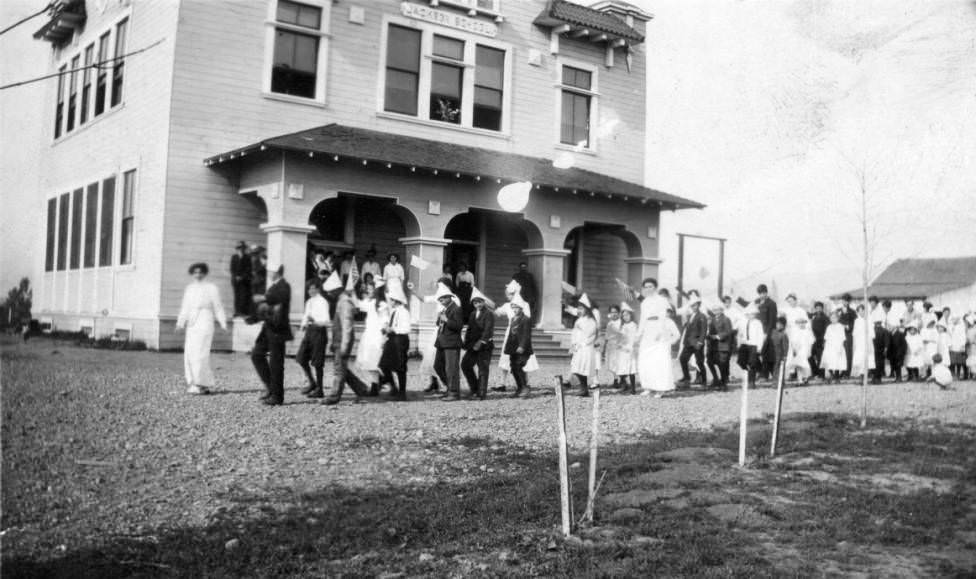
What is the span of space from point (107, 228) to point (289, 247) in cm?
185

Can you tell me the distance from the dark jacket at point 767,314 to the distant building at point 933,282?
478 cm

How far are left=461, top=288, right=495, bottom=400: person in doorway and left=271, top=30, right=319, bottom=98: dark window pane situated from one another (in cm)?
373

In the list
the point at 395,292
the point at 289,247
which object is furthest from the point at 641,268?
the point at 289,247

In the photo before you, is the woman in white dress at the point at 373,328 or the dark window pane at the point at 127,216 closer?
the dark window pane at the point at 127,216

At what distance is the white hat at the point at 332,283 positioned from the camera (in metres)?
8.80

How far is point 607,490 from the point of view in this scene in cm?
646

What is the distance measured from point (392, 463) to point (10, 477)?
3187mm

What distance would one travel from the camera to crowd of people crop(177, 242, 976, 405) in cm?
935

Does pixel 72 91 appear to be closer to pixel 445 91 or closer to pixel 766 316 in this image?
pixel 445 91

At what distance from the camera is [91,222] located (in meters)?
6.82

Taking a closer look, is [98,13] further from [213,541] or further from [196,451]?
[213,541]

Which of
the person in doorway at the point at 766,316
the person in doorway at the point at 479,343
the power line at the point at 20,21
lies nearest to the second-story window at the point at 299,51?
the person in doorway at the point at 479,343

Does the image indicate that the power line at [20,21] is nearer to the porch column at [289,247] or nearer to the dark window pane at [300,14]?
the porch column at [289,247]

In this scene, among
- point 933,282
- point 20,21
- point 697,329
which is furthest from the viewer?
point 697,329
